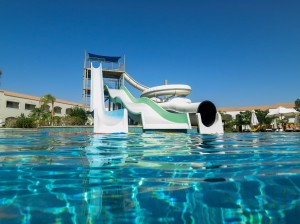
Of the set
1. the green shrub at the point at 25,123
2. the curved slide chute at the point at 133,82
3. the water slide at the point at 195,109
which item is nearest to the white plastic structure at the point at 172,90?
the water slide at the point at 195,109

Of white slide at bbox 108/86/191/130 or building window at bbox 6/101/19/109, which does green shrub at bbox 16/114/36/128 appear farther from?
white slide at bbox 108/86/191/130

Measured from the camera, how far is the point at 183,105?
81.2 feet

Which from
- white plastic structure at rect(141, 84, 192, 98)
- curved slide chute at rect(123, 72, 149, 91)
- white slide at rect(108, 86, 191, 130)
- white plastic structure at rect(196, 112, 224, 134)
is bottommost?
white plastic structure at rect(196, 112, 224, 134)

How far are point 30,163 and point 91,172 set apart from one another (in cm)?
110

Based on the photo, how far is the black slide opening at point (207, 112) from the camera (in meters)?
23.3

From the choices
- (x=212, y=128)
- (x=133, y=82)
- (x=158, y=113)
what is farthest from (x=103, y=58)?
(x=212, y=128)

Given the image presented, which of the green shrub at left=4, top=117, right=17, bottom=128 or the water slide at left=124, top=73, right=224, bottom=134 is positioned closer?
the water slide at left=124, top=73, right=224, bottom=134

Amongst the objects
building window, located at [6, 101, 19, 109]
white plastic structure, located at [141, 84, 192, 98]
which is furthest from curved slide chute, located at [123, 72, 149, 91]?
building window, located at [6, 101, 19, 109]

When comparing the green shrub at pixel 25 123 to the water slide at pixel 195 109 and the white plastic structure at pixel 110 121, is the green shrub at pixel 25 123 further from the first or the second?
the water slide at pixel 195 109

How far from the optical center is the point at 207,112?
945 inches

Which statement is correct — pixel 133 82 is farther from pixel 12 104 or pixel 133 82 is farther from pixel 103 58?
pixel 12 104

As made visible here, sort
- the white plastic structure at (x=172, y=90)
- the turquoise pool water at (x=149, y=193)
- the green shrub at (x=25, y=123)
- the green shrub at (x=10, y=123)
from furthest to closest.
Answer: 1. the green shrub at (x=10, y=123)
2. the green shrub at (x=25, y=123)
3. the white plastic structure at (x=172, y=90)
4. the turquoise pool water at (x=149, y=193)

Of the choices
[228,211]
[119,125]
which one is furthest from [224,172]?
[119,125]

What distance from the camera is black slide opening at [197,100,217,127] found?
76.5ft
